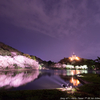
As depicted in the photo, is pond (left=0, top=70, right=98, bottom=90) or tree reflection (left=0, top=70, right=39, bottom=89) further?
tree reflection (left=0, top=70, right=39, bottom=89)

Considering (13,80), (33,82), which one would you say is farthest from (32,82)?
(13,80)

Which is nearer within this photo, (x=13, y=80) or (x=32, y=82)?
(x=32, y=82)

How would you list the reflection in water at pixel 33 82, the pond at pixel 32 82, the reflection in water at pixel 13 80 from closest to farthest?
the pond at pixel 32 82 < the reflection in water at pixel 33 82 < the reflection in water at pixel 13 80

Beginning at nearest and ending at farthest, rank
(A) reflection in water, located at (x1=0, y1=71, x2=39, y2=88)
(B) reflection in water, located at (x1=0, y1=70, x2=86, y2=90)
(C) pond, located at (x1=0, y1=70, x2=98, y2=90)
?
(C) pond, located at (x1=0, y1=70, x2=98, y2=90) → (B) reflection in water, located at (x1=0, y1=70, x2=86, y2=90) → (A) reflection in water, located at (x1=0, y1=71, x2=39, y2=88)

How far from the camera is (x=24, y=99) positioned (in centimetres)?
702

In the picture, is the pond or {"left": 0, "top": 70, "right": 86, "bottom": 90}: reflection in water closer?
the pond

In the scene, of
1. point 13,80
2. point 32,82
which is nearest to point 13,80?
point 13,80

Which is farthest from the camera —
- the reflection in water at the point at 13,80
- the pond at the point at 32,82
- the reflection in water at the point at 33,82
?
the reflection in water at the point at 13,80

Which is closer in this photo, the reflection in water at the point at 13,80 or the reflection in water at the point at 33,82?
the reflection in water at the point at 33,82

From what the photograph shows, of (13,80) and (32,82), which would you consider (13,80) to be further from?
(32,82)

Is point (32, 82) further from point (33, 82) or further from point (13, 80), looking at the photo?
point (13, 80)

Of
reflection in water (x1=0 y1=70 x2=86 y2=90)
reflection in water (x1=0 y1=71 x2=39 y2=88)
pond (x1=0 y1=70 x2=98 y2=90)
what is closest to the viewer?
pond (x1=0 y1=70 x2=98 y2=90)

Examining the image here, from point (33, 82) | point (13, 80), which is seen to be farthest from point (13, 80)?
point (33, 82)

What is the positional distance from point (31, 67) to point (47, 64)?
5586 cm
